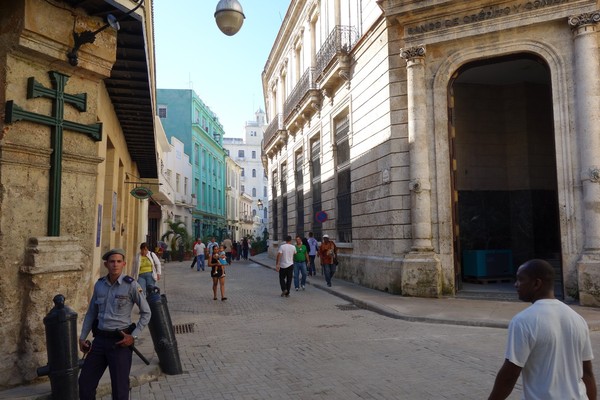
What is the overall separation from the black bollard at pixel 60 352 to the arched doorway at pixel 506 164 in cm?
1315

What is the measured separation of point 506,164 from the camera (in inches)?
660

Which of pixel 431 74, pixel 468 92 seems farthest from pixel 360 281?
pixel 468 92

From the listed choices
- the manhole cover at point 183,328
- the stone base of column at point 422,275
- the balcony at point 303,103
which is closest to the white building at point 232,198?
the balcony at point 303,103

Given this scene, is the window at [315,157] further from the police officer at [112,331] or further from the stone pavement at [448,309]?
the police officer at [112,331]

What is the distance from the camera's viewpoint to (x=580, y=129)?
10.5 metres

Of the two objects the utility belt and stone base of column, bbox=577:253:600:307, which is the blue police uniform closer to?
the utility belt

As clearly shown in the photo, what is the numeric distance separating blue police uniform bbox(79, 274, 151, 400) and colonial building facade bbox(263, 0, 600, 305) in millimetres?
8876

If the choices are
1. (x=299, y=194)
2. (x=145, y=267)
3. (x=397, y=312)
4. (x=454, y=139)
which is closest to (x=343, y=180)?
(x=454, y=139)

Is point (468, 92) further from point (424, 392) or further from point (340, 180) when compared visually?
point (424, 392)

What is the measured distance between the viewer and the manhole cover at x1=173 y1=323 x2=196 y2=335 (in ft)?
27.5

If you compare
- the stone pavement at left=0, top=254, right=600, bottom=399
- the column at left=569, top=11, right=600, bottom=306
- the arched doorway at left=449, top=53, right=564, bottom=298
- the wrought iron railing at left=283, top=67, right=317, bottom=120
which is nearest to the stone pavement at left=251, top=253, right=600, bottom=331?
the stone pavement at left=0, top=254, right=600, bottom=399

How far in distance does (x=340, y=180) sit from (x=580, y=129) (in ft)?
28.5

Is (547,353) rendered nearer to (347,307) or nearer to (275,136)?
(347,307)

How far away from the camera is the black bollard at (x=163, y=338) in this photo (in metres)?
5.75
